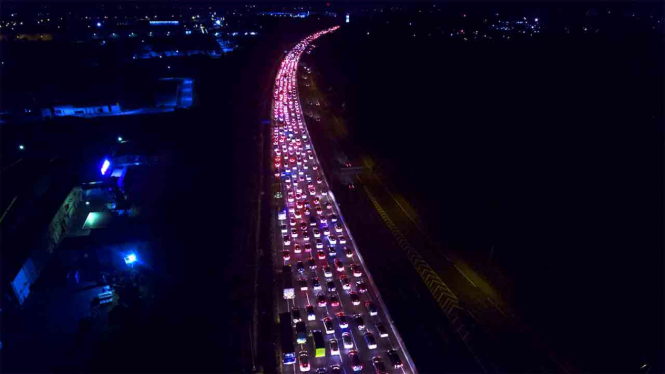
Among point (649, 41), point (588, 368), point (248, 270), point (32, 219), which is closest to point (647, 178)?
point (588, 368)

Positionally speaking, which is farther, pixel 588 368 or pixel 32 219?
pixel 32 219

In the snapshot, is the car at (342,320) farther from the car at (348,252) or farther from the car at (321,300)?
the car at (348,252)

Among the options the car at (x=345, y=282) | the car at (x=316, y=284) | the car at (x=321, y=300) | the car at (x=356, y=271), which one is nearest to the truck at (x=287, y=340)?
the car at (x=321, y=300)

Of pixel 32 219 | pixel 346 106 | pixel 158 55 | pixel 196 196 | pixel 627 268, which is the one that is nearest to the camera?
pixel 32 219

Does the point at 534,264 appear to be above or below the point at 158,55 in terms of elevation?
below

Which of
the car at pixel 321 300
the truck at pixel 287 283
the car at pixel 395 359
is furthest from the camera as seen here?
the truck at pixel 287 283

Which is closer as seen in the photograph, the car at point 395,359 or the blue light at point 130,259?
the car at point 395,359

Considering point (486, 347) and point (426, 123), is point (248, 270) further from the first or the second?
point (426, 123)
